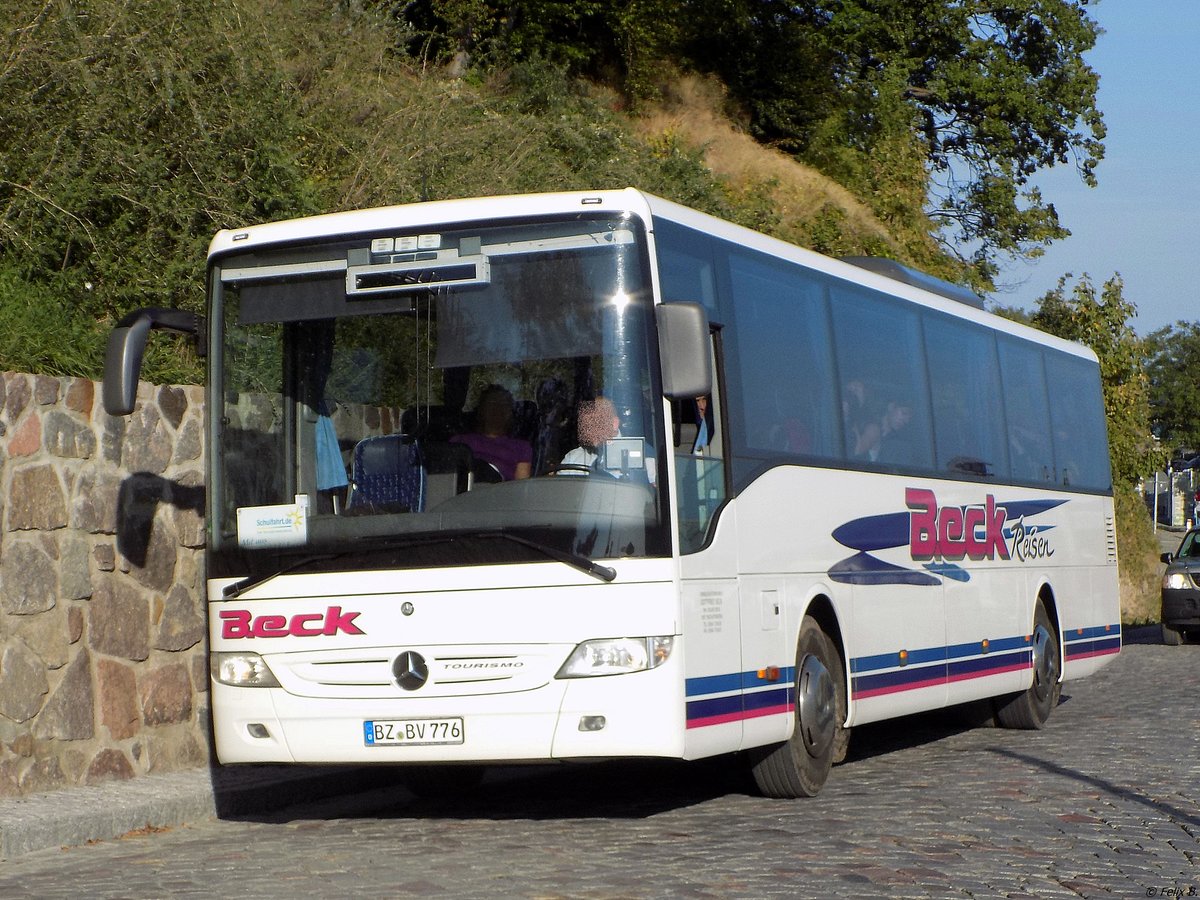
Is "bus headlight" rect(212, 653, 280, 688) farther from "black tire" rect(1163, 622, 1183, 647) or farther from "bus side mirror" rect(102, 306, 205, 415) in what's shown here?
"black tire" rect(1163, 622, 1183, 647)

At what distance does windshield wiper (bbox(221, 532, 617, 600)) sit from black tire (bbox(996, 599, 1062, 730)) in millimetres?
7396

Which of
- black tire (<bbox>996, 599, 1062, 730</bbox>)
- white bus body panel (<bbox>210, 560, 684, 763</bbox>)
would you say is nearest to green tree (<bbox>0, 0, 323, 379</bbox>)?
white bus body panel (<bbox>210, 560, 684, 763</bbox>)

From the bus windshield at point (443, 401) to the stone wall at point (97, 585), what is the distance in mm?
1321

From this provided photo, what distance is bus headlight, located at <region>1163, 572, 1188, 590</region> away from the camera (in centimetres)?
2756

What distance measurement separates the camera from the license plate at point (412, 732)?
8586 millimetres

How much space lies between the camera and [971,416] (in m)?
13.7

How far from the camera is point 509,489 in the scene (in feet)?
28.1

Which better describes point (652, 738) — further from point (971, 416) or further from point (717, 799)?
point (971, 416)

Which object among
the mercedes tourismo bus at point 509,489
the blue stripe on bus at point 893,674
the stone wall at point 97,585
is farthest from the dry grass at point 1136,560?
the stone wall at point 97,585

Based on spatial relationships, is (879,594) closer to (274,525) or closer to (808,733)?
(808,733)

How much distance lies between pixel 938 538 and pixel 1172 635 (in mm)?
16492

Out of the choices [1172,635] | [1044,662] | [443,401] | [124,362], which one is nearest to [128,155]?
[124,362]

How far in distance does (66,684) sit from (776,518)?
4.14 metres

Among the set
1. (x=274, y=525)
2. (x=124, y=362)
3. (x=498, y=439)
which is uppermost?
(x=124, y=362)
